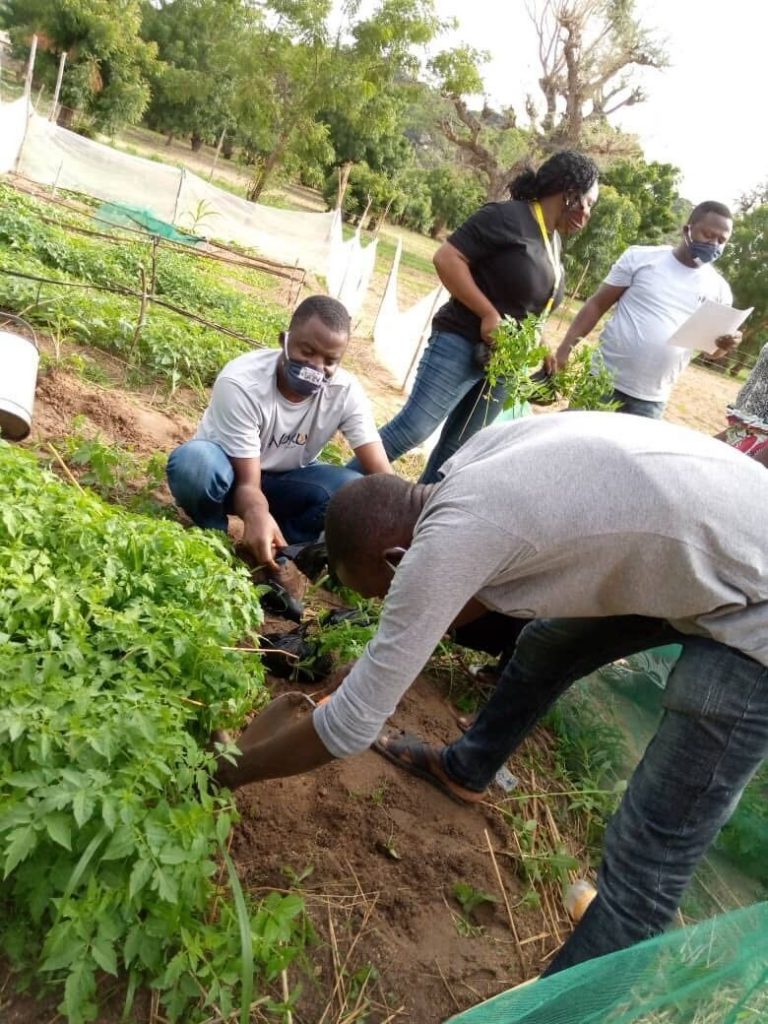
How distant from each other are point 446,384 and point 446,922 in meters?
2.07

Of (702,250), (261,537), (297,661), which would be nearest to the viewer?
(297,661)

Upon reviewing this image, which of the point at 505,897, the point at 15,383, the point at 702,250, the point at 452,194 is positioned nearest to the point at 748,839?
the point at 505,897

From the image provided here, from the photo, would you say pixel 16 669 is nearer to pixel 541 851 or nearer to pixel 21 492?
pixel 21 492

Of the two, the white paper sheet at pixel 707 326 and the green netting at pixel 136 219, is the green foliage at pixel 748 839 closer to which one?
the white paper sheet at pixel 707 326

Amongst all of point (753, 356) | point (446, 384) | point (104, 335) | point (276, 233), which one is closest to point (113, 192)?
point (276, 233)

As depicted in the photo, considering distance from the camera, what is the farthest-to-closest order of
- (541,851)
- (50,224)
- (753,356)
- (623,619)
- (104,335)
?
1. (753,356)
2. (50,224)
3. (104,335)
4. (541,851)
5. (623,619)

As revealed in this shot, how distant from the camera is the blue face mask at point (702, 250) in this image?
11.8 feet

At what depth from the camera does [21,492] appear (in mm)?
1970

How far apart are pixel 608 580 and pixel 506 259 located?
194cm

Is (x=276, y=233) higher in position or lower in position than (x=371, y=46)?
lower

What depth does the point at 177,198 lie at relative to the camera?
11.8 meters

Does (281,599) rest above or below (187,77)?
below

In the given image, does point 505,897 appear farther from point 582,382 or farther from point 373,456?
point 582,382

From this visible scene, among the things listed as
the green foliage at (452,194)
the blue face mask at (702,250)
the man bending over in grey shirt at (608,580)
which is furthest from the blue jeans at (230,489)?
the green foliage at (452,194)
